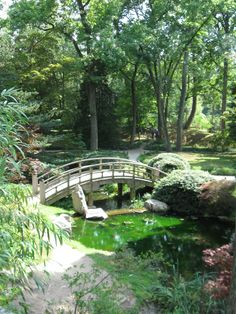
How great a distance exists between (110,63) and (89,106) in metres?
4.18

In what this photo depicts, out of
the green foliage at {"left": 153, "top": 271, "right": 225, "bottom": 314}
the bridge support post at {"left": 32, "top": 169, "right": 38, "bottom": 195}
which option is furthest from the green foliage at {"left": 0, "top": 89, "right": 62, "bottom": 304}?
the bridge support post at {"left": 32, "top": 169, "right": 38, "bottom": 195}

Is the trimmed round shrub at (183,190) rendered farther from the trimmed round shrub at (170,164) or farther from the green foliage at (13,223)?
the green foliage at (13,223)

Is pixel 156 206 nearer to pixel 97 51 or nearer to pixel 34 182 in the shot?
pixel 34 182

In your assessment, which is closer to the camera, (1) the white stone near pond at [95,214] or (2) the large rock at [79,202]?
(1) the white stone near pond at [95,214]

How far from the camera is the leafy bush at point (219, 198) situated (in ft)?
46.1

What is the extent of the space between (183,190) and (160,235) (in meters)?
3.10

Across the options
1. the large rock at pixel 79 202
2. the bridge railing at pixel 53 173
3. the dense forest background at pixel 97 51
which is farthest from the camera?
→ the dense forest background at pixel 97 51

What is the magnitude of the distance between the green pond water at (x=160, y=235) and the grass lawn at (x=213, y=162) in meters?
5.83

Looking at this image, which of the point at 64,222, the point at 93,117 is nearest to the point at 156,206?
the point at 64,222

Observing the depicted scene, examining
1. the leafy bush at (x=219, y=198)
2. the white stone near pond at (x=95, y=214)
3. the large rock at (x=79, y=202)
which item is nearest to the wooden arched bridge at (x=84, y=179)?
the large rock at (x=79, y=202)

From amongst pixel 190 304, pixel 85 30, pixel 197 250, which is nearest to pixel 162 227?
pixel 197 250

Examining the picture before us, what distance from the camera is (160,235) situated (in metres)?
12.4

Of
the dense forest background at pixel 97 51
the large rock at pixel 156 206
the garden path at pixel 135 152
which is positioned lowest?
the large rock at pixel 156 206

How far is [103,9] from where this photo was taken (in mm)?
23406
